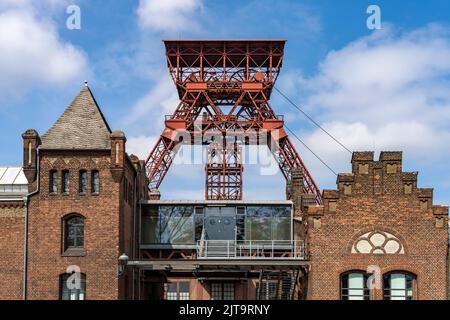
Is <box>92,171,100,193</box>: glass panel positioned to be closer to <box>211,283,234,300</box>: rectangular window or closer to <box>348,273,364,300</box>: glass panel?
<box>348,273,364,300</box>: glass panel

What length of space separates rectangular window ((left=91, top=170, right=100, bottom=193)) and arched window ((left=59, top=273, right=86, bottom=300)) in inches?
142

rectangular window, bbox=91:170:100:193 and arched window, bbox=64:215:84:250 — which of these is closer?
arched window, bbox=64:215:84:250

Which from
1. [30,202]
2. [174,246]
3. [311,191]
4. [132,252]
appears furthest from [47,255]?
[311,191]

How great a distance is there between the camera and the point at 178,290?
53.8 metres

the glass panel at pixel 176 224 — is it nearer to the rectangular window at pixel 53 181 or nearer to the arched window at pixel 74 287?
the arched window at pixel 74 287

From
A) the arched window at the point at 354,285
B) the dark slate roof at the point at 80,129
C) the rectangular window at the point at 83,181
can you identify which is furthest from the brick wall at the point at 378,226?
the dark slate roof at the point at 80,129

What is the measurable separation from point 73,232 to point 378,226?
12750 millimetres

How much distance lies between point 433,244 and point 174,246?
13.7 meters

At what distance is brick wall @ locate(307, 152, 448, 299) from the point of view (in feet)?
104

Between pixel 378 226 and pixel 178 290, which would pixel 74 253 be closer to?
pixel 378 226

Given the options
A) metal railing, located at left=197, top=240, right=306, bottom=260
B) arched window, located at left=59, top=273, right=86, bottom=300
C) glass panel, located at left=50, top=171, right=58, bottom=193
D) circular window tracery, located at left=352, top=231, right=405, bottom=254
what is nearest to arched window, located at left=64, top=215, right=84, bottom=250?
arched window, located at left=59, top=273, right=86, bottom=300
